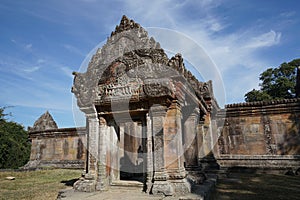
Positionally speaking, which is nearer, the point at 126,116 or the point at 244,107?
the point at 126,116

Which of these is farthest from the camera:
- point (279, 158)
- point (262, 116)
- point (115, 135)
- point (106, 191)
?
point (262, 116)

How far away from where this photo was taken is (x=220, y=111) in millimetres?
11586

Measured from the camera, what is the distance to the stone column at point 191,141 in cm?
661

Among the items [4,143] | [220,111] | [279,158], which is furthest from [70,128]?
[279,158]

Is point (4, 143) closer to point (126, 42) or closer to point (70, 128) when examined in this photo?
point (70, 128)

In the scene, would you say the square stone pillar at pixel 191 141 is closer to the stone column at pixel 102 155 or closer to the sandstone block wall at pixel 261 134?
the stone column at pixel 102 155

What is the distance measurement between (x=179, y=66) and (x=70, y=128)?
12.6 m

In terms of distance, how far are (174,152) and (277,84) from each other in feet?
80.4

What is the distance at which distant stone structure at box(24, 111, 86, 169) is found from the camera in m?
15.5

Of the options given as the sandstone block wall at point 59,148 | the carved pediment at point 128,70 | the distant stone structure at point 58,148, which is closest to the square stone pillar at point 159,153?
the carved pediment at point 128,70

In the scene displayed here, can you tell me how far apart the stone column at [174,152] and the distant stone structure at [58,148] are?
452 inches

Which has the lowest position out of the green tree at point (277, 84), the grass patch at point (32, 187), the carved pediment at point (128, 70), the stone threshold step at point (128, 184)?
the grass patch at point (32, 187)

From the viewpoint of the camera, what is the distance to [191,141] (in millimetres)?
6891

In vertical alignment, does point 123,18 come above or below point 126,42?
above
